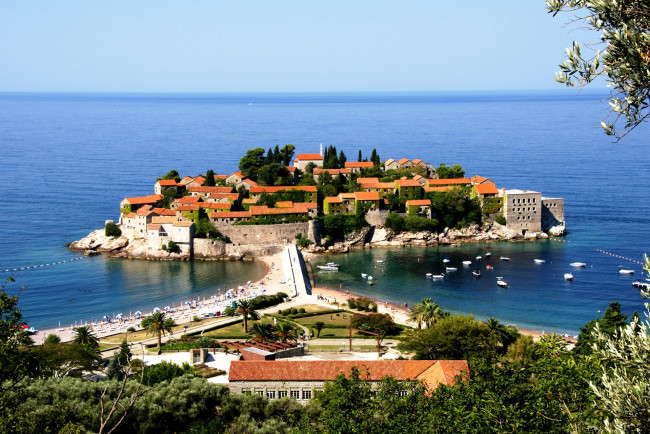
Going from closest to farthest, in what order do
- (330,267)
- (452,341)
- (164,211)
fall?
(452,341) < (330,267) < (164,211)

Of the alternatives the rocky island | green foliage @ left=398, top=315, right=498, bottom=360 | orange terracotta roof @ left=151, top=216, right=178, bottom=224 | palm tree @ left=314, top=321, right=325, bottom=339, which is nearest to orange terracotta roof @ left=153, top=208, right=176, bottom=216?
the rocky island

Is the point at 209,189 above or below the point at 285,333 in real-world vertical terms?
above

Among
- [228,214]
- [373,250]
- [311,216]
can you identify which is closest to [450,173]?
[373,250]

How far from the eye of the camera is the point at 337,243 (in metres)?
62.9

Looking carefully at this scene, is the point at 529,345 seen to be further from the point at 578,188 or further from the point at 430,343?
the point at 578,188

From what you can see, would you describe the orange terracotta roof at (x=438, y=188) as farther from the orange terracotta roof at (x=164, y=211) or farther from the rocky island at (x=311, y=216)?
the orange terracotta roof at (x=164, y=211)

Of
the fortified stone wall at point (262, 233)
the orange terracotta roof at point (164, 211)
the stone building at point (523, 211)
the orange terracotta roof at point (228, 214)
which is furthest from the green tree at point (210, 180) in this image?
the stone building at point (523, 211)

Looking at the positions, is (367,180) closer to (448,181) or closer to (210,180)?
(448,181)

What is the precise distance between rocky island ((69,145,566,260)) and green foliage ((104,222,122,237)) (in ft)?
0.32

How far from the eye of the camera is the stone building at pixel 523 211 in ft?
212

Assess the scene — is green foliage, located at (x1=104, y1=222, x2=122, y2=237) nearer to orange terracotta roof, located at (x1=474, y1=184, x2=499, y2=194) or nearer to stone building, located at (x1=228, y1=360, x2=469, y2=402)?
orange terracotta roof, located at (x1=474, y1=184, x2=499, y2=194)

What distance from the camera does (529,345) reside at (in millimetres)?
31688

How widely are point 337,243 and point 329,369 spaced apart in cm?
3749

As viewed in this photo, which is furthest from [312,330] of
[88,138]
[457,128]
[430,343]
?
[457,128]
